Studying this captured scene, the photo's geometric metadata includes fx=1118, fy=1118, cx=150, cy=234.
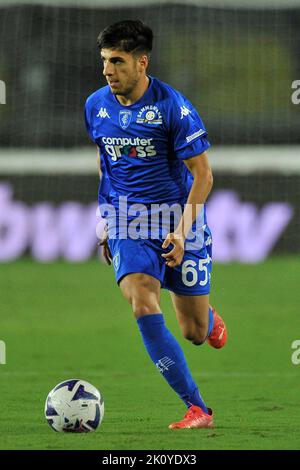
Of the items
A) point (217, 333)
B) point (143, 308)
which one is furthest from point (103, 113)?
point (217, 333)

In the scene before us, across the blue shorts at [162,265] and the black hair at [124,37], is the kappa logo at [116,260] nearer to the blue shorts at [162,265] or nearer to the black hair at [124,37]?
the blue shorts at [162,265]

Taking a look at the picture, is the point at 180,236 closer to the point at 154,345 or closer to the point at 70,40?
the point at 154,345

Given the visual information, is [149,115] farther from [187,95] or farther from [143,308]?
[187,95]

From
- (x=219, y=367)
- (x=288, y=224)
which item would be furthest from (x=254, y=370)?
(x=288, y=224)

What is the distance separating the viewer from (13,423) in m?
6.46

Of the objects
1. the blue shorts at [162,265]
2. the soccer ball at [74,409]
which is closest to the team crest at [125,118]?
the blue shorts at [162,265]

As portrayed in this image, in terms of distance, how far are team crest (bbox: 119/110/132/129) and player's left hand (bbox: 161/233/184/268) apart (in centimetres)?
79

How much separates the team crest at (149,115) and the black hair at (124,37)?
34cm

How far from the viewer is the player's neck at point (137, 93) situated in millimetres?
6543

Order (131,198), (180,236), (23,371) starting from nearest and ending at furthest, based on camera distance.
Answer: (180,236) < (131,198) < (23,371)

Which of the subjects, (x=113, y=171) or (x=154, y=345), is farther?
(x=113, y=171)

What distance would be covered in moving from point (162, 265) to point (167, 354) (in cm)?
55

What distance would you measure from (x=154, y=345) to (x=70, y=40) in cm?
1095

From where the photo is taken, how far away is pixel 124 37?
6324 millimetres
